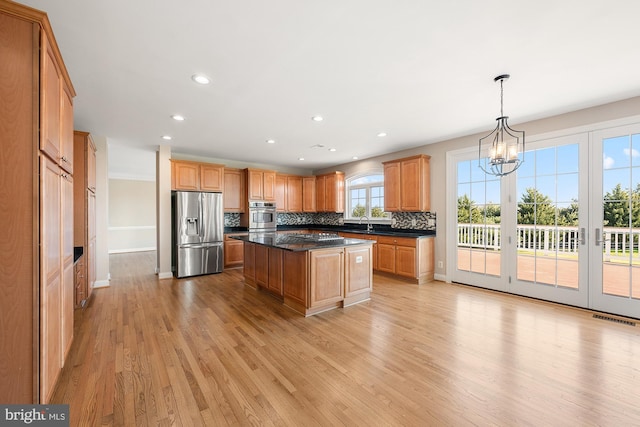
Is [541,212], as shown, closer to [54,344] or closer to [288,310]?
[288,310]

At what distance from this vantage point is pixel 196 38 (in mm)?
1998

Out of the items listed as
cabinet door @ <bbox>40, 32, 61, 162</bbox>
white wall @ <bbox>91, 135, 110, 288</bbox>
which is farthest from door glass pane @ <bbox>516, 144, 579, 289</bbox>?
white wall @ <bbox>91, 135, 110, 288</bbox>

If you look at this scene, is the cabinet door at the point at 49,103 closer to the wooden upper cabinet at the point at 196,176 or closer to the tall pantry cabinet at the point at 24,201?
the tall pantry cabinet at the point at 24,201

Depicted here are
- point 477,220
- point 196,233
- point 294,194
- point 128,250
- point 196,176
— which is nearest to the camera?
point 477,220

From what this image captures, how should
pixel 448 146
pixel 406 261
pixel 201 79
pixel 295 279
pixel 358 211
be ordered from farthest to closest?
pixel 358 211 < pixel 406 261 < pixel 448 146 < pixel 295 279 < pixel 201 79

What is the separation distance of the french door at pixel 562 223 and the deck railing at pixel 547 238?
0.01 metres

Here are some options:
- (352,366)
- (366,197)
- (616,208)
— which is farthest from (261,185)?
(616,208)

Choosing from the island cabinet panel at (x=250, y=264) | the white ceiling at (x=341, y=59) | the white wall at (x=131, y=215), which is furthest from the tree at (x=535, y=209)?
the white wall at (x=131, y=215)

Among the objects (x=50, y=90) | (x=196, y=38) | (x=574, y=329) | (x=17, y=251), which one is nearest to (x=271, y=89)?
(x=196, y=38)

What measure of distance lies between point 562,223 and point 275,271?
13.7 ft

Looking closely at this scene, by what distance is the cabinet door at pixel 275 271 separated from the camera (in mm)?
3807

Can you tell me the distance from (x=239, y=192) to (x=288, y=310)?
12.7ft

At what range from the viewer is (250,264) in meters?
4.62

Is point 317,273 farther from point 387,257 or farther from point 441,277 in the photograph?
point 441,277
